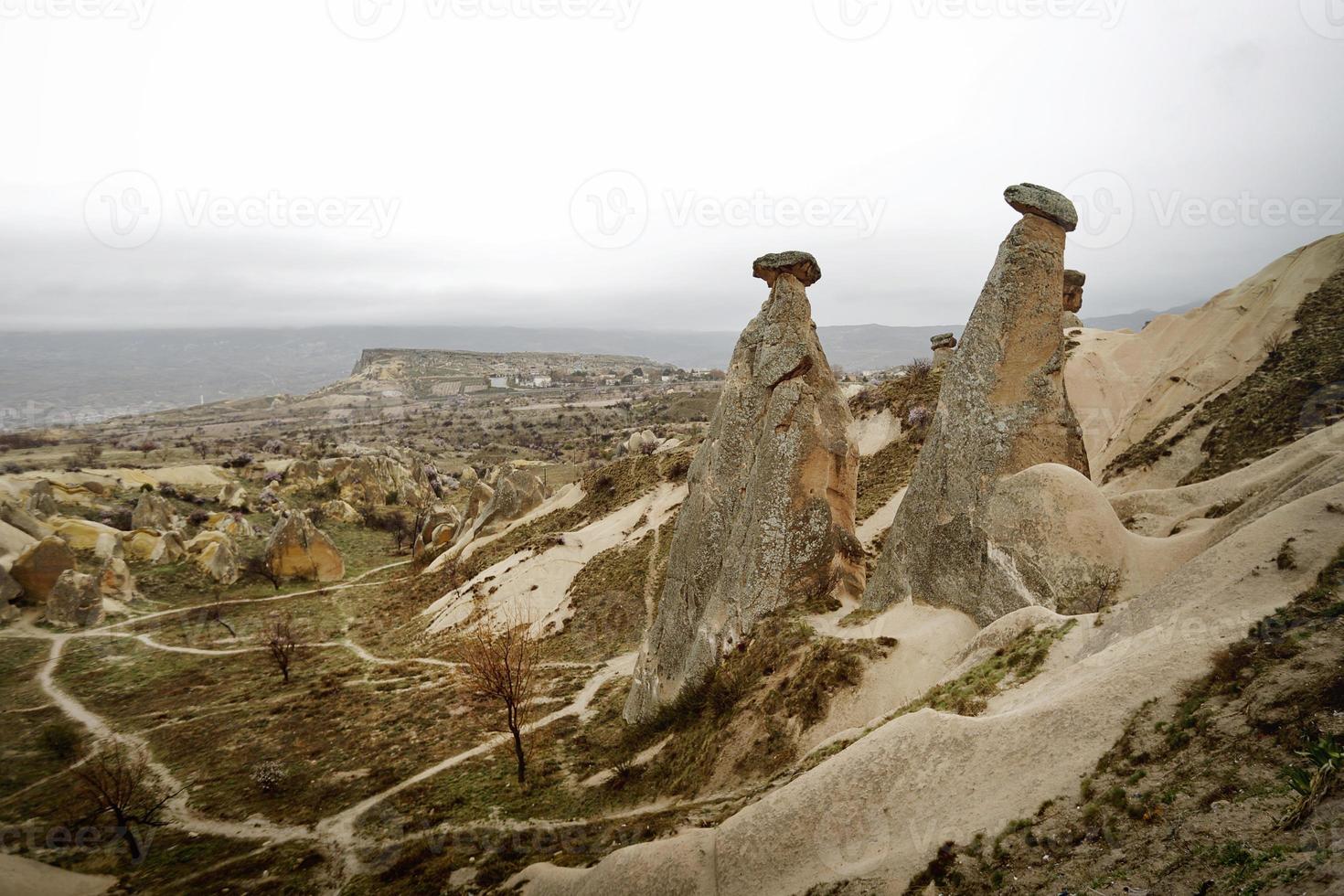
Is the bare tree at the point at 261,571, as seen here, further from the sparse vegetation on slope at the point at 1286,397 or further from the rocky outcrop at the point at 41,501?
the sparse vegetation on slope at the point at 1286,397

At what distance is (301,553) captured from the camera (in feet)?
140

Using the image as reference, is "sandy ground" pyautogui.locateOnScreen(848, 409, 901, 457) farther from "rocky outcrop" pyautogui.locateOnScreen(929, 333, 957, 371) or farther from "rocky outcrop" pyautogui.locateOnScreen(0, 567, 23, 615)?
"rocky outcrop" pyautogui.locateOnScreen(0, 567, 23, 615)

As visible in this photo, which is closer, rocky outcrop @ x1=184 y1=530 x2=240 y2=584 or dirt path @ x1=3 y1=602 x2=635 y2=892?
dirt path @ x1=3 y1=602 x2=635 y2=892

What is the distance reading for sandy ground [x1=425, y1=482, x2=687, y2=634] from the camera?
3025 cm

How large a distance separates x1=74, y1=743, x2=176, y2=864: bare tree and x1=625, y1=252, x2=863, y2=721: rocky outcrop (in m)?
13.2

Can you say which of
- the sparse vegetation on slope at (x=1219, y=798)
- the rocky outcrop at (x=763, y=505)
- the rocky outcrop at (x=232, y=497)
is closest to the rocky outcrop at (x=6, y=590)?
the rocky outcrop at (x=232, y=497)

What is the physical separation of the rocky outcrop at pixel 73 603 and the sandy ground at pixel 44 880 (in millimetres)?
24814

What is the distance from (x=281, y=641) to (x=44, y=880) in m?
16.4

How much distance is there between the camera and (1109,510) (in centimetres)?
1275

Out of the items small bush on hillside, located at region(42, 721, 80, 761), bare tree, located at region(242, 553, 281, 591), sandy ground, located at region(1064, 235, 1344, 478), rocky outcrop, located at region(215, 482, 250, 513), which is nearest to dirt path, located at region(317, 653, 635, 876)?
small bush on hillside, located at region(42, 721, 80, 761)

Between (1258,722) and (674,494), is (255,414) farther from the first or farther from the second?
(1258,722)

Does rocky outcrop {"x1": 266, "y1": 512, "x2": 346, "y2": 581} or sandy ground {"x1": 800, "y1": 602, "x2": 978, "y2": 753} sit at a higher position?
sandy ground {"x1": 800, "y1": 602, "x2": 978, "y2": 753}

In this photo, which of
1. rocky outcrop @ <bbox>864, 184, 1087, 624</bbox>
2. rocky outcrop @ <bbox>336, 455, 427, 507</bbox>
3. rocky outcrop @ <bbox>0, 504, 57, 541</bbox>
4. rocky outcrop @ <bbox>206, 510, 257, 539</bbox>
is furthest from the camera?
rocky outcrop @ <bbox>336, 455, 427, 507</bbox>

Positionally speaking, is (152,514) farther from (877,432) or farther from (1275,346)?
(1275,346)
